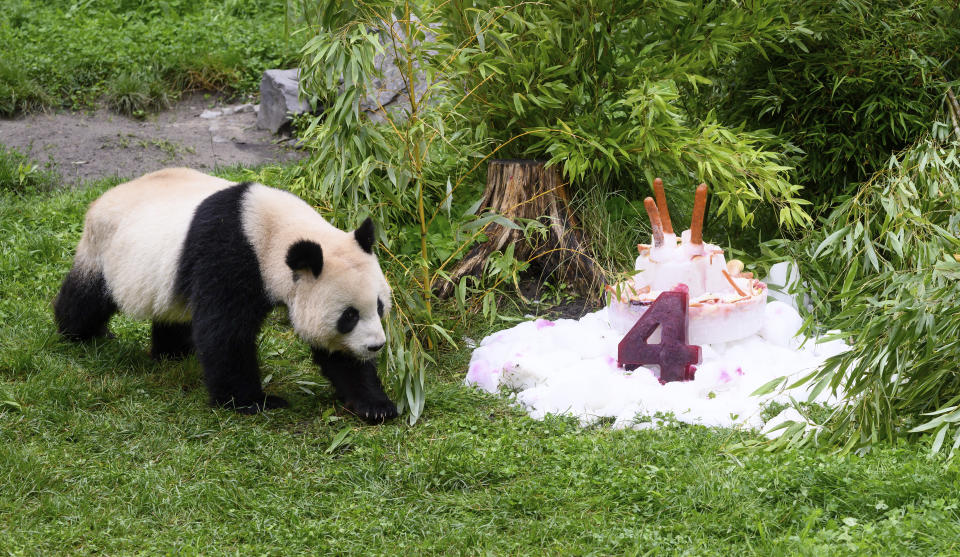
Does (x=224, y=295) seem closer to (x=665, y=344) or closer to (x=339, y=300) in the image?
(x=339, y=300)

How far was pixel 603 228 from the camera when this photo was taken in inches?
207

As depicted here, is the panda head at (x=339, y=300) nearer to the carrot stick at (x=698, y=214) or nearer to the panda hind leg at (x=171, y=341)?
the panda hind leg at (x=171, y=341)

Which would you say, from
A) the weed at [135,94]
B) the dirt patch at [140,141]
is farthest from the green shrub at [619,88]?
the weed at [135,94]

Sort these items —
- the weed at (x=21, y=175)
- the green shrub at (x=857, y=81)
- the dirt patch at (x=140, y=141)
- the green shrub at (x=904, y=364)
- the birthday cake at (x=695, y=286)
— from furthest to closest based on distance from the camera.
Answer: the dirt patch at (x=140, y=141)
the weed at (x=21, y=175)
the green shrub at (x=857, y=81)
the birthday cake at (x=695, y=286)
the green shrub at (x=904, y=364)

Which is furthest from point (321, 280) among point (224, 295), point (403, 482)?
point (403, 482)

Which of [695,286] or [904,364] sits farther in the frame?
[695,286]

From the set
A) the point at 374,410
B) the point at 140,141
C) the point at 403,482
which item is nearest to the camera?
the point at 403,482

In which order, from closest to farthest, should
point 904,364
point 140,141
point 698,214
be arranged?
point 904,364
point 698,214
point 140,141

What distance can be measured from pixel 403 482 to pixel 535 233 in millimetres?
2243

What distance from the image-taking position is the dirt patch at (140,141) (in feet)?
23.6

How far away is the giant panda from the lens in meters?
3.71

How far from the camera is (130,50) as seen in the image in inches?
331

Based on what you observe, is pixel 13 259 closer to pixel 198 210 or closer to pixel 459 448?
pixel 198 210

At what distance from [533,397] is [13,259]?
131 inches
